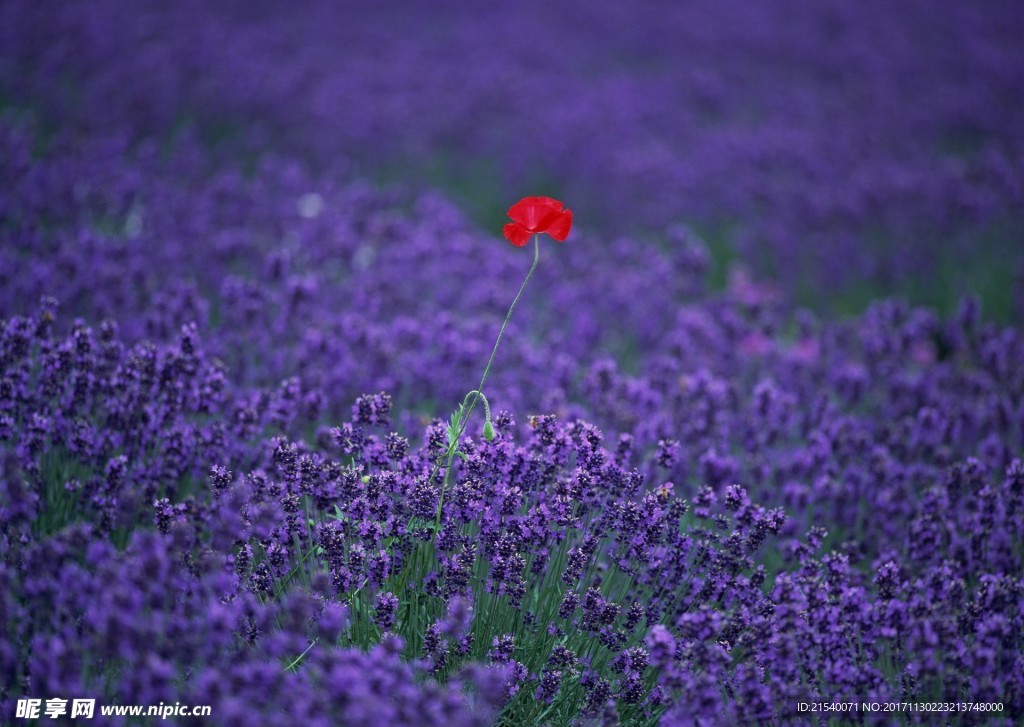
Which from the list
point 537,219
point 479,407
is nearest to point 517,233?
point 537,219

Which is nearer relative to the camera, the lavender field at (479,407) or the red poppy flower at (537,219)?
the lavender field at (479,407)

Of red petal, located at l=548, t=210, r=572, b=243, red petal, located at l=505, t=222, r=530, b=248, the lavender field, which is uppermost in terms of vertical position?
red petal, located at l=548, t=210, r=572, b=243

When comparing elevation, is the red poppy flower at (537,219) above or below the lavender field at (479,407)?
above

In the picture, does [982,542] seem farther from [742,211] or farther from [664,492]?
[742,211]

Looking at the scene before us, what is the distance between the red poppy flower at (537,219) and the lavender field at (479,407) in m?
0.01

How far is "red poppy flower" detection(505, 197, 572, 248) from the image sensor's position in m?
Answer: 2.49

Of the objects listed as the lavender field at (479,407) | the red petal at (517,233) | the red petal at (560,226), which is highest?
the red petal at (560,226)

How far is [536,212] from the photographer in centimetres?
251

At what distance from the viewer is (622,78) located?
12.5 m

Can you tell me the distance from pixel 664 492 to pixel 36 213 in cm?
428

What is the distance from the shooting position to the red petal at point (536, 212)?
97.9 inches

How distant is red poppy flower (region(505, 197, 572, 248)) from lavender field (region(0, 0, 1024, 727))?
0.05 ft

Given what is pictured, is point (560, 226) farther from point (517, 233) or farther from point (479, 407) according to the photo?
point (479, 407)

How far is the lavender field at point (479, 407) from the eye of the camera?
2.19 meters
